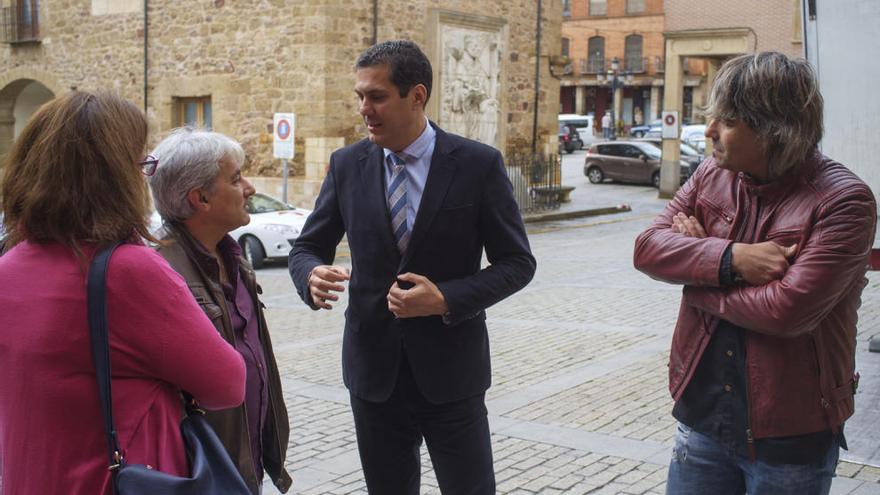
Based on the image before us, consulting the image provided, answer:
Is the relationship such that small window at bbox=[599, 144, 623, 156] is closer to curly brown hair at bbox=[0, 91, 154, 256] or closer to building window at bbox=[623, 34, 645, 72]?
building window at bbox=[623, 34, 645, 72]

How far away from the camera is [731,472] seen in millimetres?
2791

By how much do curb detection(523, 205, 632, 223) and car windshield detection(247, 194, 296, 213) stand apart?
279 inches

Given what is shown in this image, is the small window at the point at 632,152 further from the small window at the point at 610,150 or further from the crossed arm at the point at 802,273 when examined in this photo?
the crossed arm at the point at 802,273

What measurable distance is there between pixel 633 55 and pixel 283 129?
169ft

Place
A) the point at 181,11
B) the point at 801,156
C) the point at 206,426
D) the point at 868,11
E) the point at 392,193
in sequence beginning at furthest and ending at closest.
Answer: the point at 181,11, the point at 868,11, the point at 392,193, the point at 801,156, the point at 206,426

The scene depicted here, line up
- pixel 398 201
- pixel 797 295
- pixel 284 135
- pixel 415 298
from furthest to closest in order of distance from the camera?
pixel 284 135 < pixel 398 201 < pixel 415 298 < pixel 797 295

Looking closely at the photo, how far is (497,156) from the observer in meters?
3.31

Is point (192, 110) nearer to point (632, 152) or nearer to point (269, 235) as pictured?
point (269, 235)

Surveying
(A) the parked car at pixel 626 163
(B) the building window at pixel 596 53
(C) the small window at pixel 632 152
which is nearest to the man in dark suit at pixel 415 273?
(A) the parked car at pixel 626 163

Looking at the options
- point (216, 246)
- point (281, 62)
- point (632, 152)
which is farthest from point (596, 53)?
point (216, 246)

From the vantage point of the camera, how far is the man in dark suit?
314 centimetres

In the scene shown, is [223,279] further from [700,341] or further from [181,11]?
[181,11]

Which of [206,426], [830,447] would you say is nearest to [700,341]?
[830,447]

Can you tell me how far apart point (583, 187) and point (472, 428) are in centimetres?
3103
